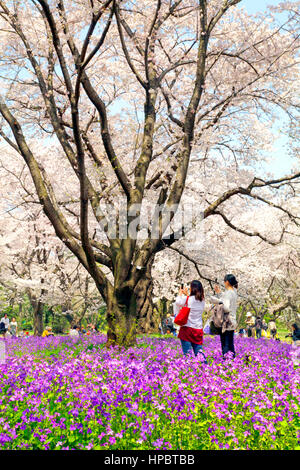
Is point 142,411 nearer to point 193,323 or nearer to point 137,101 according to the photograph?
point 193,323

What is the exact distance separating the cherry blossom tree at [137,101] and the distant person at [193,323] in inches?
83.0

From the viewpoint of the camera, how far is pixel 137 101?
19266 millimetres

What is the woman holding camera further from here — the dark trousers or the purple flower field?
the purple flower field

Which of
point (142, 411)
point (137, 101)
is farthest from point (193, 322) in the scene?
point (137, 101)

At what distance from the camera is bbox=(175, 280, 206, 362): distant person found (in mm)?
8727

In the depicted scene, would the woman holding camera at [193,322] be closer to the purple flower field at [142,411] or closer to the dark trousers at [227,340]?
the dark trousers at [227,340]

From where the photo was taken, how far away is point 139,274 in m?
10.9

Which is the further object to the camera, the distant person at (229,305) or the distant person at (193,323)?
the distant person at (229,305)

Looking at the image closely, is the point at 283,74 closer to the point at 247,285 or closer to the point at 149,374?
the point at 149,374

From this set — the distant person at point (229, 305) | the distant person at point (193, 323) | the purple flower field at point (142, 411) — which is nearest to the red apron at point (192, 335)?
the distant person at point (193, 323)

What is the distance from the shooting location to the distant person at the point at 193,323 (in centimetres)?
873

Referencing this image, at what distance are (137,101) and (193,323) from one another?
12.9 m
